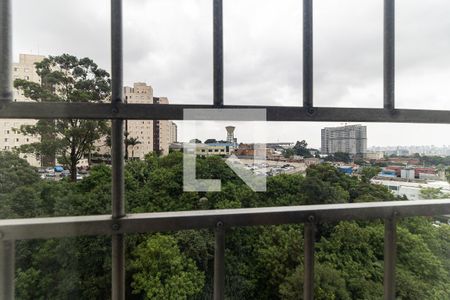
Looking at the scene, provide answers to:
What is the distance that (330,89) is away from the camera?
921 mm

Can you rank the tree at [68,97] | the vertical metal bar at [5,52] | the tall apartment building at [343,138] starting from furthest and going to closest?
the tall apartment building at [343,138]
the tree at [68,97]
the vertical metal bar at [5,52]

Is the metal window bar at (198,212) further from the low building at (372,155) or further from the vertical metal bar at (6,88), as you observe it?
the low building at (372,155)

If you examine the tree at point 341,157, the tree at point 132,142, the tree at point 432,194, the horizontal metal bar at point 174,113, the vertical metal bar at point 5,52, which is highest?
the vertical metal bar at point 5,52

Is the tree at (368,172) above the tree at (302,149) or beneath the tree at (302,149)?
beneath

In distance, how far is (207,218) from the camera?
73 centimetres

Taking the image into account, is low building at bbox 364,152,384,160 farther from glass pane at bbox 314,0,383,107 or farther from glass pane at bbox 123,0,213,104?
glass pane at bbox 123,0,213,104

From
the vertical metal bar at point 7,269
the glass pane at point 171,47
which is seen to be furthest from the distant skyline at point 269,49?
the vertical metal bar at point 7,269

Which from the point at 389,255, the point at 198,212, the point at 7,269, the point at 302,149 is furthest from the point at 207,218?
the point at 389,255

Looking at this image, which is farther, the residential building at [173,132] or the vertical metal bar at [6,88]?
the residential building at [173,132]

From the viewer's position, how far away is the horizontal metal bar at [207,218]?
0.66m

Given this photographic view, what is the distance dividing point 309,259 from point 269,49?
755 millimetres

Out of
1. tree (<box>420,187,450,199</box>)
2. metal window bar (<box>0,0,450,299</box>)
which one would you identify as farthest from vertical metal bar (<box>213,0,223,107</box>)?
tree (<box>420,187,450,199</box>)

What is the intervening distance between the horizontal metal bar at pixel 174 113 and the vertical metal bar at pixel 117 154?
1.5 inches

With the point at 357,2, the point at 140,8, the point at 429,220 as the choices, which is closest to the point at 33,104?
the point at 140,8
